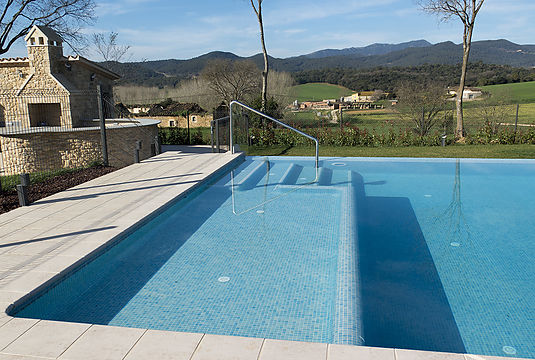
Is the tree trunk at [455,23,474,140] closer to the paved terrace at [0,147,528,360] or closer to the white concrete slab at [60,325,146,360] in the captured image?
the paved terrace at [0,147,528,360]

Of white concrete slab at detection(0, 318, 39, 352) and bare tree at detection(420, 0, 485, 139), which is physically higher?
bare tree at detection(420, 0, 485, 139)

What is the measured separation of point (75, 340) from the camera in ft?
8.77

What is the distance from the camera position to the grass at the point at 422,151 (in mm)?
10438

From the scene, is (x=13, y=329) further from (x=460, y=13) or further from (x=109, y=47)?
(x=109, y=47)

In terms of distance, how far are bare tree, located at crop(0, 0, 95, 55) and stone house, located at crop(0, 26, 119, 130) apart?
6.30m

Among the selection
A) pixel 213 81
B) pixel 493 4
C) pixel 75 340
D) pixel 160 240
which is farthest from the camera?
pixel 213 81

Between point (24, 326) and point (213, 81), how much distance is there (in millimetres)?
24060

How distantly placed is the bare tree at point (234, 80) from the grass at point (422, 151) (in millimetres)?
13061

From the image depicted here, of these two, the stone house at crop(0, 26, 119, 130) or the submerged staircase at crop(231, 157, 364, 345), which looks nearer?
the submerged staircase at crop(231, 157, 364, 345)

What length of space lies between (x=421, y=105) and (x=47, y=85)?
505 inches

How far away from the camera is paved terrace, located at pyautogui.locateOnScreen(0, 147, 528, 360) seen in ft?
8.21

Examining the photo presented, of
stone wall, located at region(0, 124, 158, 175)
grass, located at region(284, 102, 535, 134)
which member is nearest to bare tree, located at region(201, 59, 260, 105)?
grass, located at region(284, 102, 535, 134)

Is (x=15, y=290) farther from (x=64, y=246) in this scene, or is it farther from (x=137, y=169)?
(x=137, y=169)

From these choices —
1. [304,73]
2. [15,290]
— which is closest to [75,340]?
[15,290]
